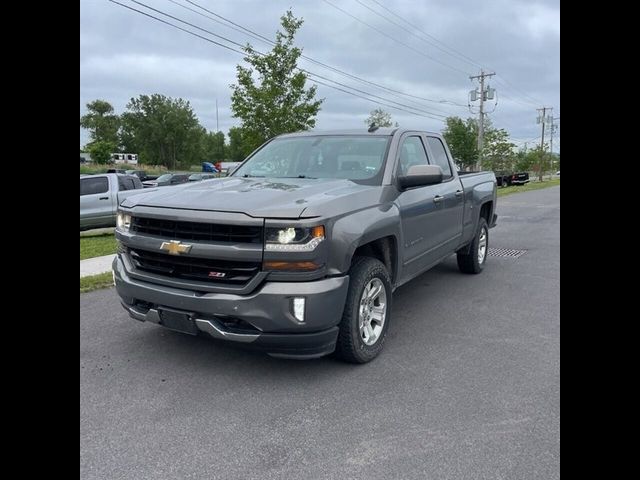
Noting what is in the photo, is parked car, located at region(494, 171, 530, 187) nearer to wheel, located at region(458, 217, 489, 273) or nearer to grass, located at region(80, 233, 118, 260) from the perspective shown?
wheel, located at region(458, 217, 489, 273)

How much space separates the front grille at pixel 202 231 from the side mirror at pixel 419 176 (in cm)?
160

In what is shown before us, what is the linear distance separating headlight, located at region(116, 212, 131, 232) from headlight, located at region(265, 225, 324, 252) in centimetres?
132

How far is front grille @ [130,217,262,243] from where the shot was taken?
10.8 ft

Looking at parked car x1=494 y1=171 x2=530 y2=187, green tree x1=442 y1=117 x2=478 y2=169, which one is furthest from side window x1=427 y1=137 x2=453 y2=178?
parked car x1=494 y1=171 x2=530 y2=187

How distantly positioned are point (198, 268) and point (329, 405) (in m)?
1.29

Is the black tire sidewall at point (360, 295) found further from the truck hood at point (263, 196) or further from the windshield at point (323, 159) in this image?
the windshield at point (323, 159)

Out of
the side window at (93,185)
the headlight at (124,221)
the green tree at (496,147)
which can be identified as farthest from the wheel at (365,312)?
the green tree at (496,147)

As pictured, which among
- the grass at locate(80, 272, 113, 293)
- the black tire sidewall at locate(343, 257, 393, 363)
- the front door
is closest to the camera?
the black tire sidewall at locate(343, 257, 393, 363)

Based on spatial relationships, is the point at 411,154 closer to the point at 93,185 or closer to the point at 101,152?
the point at 93,185

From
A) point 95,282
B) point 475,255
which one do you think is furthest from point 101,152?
point 475,255

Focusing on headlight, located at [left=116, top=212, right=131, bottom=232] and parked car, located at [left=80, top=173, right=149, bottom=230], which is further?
parked car, located at [left=80, top=173, right=149, bottom=230]

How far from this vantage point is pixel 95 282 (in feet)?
20.7
